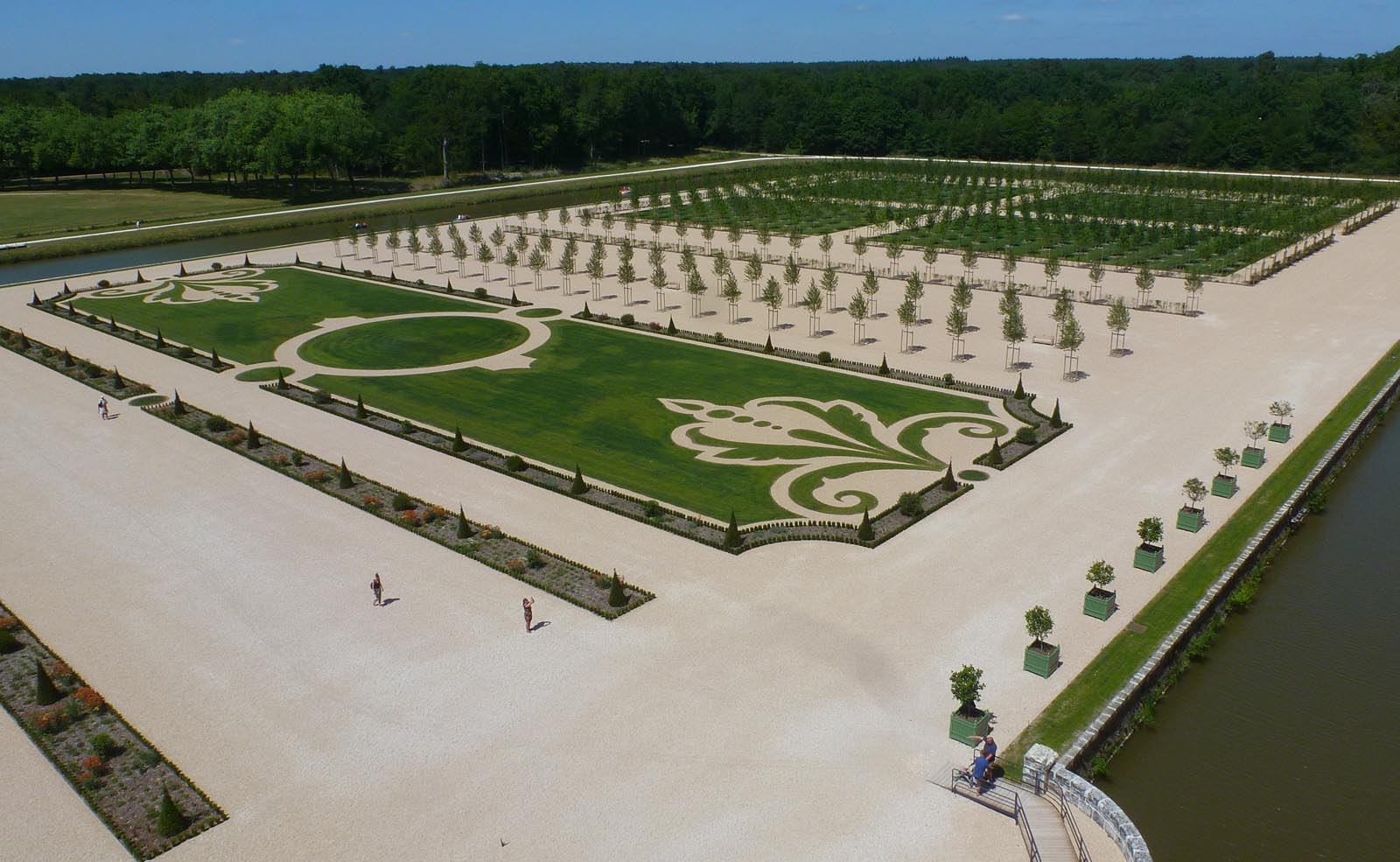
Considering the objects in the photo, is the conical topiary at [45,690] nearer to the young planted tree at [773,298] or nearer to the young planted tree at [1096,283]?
the young planted tree at [773,298]

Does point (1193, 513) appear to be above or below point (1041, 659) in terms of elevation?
above

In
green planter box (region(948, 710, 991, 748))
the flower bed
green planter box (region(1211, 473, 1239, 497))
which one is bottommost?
the flower bed

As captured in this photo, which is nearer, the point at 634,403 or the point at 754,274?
the point at 634,403

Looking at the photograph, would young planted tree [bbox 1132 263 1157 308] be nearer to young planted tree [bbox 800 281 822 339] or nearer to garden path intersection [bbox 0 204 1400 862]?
garden path intersection [bbox 0 204 1400 862]

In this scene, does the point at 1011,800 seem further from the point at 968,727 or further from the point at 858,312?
the point at 858,312

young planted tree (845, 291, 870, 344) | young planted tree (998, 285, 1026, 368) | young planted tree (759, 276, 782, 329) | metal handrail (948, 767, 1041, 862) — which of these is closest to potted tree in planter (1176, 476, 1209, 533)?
metal handrail (948, 767, 1041, 862)

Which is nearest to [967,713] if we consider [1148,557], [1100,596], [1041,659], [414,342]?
[1041,659]

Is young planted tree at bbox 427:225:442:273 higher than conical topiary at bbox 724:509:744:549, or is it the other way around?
young planted tree at bbox 427:225:442:273
